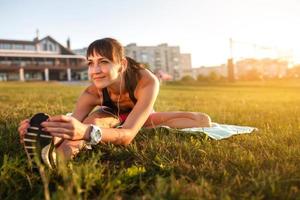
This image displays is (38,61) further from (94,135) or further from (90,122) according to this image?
(94,135)

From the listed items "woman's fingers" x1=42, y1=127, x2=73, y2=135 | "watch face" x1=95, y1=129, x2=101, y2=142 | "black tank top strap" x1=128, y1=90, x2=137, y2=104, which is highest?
"black tank top strap" x1=128, y1=90, x2=137, y2=104

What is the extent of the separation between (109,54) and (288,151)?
1622 millimetres

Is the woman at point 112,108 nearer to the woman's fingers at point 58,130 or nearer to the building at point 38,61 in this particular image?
the woman's fingers at point 58,130

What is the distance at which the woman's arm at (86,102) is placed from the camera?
12.7 ft

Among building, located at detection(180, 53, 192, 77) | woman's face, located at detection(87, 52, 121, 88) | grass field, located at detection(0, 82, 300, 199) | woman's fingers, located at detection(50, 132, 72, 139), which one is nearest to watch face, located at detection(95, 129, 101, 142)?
grass field, located at detection(0, 82, 300, 199)

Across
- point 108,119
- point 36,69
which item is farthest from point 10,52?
point 108,119

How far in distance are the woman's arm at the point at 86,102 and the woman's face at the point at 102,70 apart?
1.71 feet

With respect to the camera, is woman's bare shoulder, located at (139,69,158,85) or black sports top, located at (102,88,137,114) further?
black sports top, located at (102,88,137,114)

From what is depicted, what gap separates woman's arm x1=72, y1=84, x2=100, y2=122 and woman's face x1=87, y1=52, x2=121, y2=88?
521 millimetres

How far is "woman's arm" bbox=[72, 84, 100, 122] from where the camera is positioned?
3879mm

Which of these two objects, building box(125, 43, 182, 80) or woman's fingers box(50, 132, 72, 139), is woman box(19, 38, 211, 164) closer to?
woman's fingers box(50, 132, 72, 139)

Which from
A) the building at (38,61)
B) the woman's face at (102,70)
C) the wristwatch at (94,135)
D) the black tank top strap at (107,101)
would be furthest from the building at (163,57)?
the wristwatch at (94,135)

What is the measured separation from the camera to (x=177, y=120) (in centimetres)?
443

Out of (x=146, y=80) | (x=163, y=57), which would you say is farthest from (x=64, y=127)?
(x=163, y=57)
